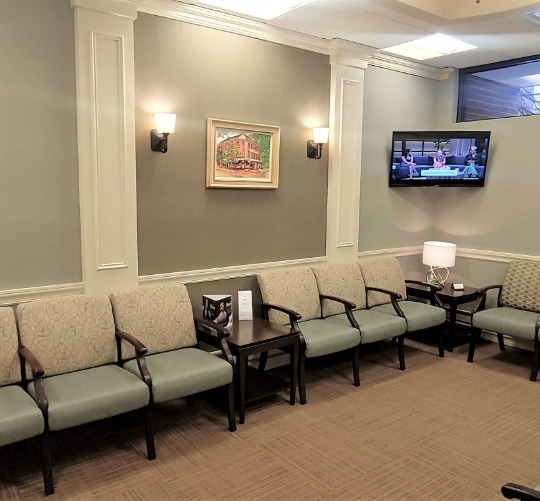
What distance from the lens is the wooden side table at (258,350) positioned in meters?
3.41

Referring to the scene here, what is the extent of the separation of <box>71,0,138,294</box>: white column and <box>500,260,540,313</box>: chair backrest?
3594mm

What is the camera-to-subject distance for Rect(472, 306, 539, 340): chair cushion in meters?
4.34

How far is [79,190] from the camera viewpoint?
131 inches

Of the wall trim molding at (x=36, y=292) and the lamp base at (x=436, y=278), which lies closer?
the wall trim molding at (x=36, y=292)

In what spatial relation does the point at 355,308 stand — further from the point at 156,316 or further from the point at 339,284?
the point at 156,316

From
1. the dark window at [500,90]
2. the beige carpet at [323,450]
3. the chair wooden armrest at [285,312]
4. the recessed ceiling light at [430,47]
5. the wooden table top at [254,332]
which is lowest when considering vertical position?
the beige carpet at [323,450]

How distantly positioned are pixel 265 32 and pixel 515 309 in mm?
3419

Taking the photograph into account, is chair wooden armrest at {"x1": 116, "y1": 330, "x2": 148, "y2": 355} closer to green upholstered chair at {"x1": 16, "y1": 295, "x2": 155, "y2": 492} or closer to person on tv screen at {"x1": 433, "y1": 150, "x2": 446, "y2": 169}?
green upholstered chair at {"x1": 16, "y1": 295, "x2": 155, "y2": 492}

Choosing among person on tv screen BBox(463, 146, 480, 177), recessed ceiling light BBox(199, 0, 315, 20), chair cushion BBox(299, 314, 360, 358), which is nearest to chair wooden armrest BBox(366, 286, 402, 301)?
chair cushion BBox(299, 314, 360, 358)

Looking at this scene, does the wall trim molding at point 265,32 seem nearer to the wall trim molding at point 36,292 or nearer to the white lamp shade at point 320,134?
the white lamp shade at point 320,134

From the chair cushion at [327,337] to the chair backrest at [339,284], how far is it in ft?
0.94

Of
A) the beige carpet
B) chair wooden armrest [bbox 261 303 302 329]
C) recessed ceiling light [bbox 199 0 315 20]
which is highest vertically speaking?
recessed ceiling light [bbox 199 0 315 20]

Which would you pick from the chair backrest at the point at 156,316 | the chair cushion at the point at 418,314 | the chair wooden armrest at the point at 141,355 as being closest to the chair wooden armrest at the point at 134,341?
the chair wooden armrest at the point at 141,355

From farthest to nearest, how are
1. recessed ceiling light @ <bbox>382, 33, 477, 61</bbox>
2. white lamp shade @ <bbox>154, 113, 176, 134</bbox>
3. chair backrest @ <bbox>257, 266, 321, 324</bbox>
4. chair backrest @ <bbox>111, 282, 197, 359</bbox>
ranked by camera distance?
recessed ceiling light @ <bbox>382, 33, 477, 61</bbox>, chair backrest @ <bbox>257, 266, 321, 324</bbox>, white lamp shade @ <bbox>154, 113, 176, 134</bbox>, chair backrest @ <bbox>111, 282, 197, 359</bbox>
